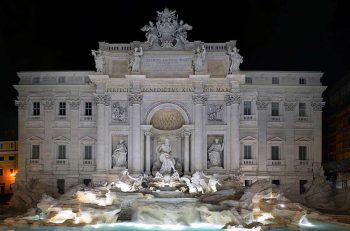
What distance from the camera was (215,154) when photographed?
40.6m

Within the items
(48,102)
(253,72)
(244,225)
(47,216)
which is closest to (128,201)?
(47,216)

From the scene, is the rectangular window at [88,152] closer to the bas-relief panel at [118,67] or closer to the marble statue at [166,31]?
the bas-relief panel at [118,67]

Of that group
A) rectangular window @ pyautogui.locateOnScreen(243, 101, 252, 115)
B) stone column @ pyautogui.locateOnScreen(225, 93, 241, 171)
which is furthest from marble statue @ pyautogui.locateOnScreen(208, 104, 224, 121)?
rectangular window @ pyautogui.locateOnScreen(243, 101, 252, 115)

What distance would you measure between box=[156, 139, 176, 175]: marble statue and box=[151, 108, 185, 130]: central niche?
226 centimetres

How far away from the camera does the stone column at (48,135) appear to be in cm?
4241

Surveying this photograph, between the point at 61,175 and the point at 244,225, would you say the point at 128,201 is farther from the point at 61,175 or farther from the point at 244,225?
the point at 61,175

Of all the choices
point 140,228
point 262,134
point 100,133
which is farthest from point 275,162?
point 140,228

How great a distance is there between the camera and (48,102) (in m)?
42.6

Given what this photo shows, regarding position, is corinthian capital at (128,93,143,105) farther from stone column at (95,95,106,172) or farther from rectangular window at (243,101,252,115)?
rectangular window at (243,101,252,115)

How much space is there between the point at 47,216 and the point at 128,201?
5.30m

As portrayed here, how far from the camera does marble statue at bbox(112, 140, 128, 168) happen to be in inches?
1602

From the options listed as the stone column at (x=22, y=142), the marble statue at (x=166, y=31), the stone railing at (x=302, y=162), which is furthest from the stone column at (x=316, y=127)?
the stone column at (x=22, y=142)

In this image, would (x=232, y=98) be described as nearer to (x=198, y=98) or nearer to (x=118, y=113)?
Answer: (x=198, y=98)

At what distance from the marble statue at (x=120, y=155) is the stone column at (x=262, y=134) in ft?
38.1
